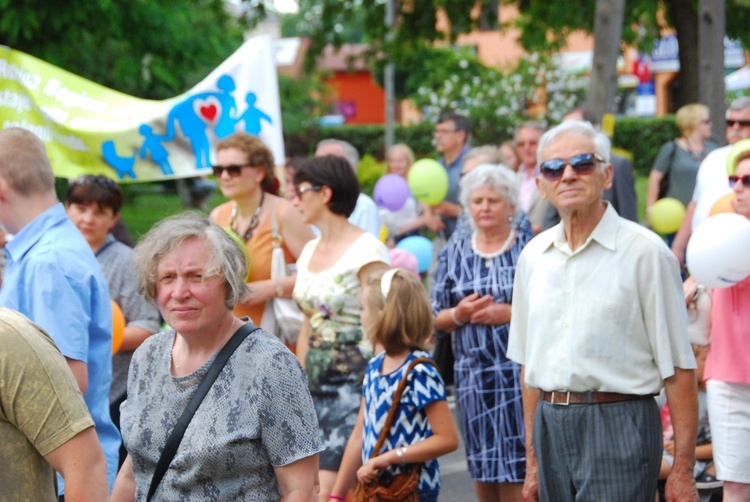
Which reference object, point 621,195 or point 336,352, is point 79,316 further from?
point 621,195

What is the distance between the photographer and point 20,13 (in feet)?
46.8

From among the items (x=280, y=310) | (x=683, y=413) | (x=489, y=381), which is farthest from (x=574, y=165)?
(x=280, y=310)

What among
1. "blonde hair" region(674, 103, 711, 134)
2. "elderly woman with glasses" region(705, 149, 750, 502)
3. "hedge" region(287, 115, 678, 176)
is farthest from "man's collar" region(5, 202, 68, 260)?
"hedge" region(287, 115, 678, 176)

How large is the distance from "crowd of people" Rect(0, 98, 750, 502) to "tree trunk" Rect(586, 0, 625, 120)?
5.86m

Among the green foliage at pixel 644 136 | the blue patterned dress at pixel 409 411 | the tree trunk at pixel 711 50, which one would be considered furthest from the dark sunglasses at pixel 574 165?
the green foliage at pixel 644 136

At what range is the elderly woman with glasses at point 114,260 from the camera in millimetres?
5648

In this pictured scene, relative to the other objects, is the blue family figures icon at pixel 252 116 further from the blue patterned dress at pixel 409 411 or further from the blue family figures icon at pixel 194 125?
the blue patterned dress at pixel 409 411

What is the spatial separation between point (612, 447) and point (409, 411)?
1098 millimetres

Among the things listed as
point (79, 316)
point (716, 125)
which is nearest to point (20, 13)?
point (716, 125)

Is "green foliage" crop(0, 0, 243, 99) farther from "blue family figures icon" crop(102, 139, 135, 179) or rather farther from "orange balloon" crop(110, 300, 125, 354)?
"orange balloon" crop(110, 300, 125, 354)

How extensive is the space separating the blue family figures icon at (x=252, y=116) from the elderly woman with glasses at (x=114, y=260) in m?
1.60

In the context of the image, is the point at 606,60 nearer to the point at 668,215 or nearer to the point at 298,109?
the point at 668,215

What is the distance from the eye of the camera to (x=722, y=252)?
15.7 feet

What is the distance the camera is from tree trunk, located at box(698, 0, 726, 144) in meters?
13.5
